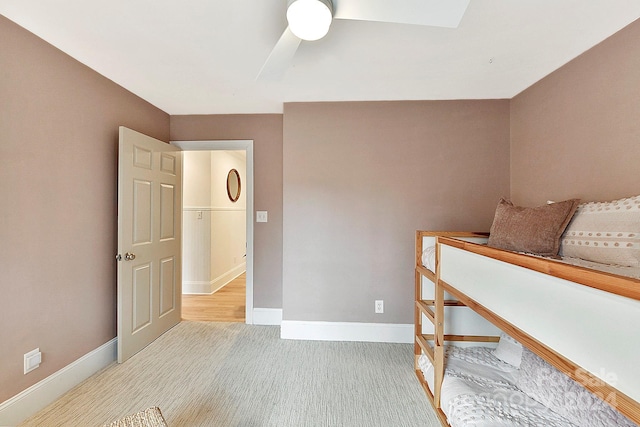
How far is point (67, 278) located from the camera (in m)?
1.87

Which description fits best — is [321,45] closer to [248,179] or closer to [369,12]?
[369,12]

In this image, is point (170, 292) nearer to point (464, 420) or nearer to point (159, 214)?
point (159, 214)

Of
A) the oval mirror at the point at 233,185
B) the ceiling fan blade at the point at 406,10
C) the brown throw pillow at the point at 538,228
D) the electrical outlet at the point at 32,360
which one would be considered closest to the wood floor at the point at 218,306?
the electrical outlet at the point at 32,360

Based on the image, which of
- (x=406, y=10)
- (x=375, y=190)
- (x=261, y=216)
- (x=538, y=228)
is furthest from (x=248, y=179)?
(x=538, y=228)

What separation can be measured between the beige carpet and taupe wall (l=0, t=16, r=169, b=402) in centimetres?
38

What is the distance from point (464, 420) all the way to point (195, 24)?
2.45m

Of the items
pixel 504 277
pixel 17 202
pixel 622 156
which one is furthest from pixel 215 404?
pixel 622 156

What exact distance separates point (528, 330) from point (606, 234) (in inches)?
35.5

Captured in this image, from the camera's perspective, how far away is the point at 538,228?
1543 millimetres

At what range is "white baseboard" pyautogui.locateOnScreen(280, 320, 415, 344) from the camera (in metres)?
2.57

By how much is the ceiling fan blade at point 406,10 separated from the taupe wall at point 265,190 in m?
1.93

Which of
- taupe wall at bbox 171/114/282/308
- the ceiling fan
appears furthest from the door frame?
the ceiling fan

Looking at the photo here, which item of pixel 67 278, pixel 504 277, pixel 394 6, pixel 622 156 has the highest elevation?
pixel 394 6

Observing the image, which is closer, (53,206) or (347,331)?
(53,206)
